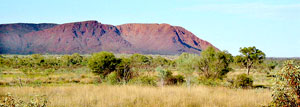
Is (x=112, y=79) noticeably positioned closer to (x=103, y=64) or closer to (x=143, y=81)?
(x=143, y=81)

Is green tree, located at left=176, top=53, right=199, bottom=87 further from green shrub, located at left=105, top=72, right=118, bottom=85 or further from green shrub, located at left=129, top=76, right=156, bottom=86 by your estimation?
green shrub, located at left=105, top=72, right=118, bottom=85

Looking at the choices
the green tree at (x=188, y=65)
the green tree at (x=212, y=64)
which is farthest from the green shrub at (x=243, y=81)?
the green tree at (x=188, y=65)

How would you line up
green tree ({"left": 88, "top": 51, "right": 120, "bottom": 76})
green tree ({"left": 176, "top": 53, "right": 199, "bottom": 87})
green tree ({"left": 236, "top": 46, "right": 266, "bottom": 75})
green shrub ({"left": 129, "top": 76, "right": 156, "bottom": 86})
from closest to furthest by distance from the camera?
green shrub ({"left": 129, "top": 76, "right": 156, "bottom": 86}), green tree ({"left": 176, "top": 53, "right": 199, "bottom": 87}), green tree ({"left": 88, "top": 51, "right": 120, "bottom": 76}), green tree ({"left": 236, "top": 46, "right": 266, "bottom": 75})

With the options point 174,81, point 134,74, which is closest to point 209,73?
point 174,81

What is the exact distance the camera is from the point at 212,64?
25750 mm

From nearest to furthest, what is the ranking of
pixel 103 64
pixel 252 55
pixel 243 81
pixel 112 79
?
pixel 112 79 → pixel 243 81 → pixel 103 64 → pixel 252 55

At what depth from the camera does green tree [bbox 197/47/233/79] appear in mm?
25828

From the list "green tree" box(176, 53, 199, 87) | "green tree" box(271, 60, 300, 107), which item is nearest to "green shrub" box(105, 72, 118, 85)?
"green tree" box(176, 53, 199, 87)


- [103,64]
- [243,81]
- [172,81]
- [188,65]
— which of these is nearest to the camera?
[172,81]

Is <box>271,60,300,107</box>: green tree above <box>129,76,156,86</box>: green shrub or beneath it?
above

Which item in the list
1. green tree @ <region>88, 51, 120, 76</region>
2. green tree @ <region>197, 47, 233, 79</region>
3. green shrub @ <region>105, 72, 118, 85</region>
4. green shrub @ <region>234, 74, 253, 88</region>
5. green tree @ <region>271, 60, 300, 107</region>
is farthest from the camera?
green tree @ <region>88, 51, 120, 76</region>

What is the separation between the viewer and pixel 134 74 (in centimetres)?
2527

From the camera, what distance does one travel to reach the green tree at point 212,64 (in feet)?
84.7

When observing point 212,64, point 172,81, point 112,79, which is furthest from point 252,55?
point 112,79
